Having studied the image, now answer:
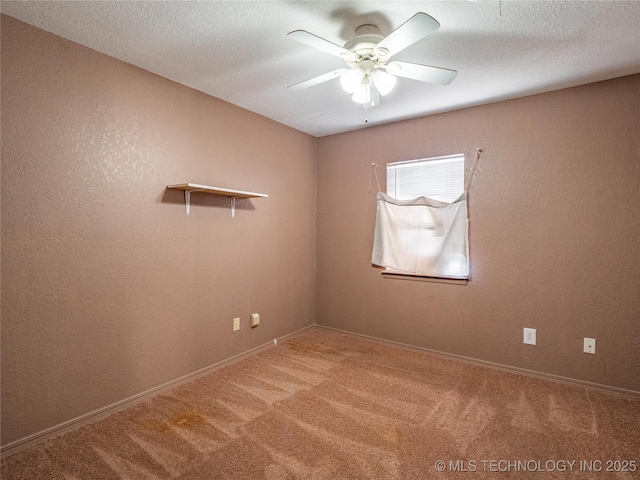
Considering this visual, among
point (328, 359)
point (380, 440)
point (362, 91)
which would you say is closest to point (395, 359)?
point (328, 359)

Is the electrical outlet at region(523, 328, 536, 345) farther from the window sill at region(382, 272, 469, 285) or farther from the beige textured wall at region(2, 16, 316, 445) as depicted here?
the beige textured wall at region(2, 16, 316, 445)

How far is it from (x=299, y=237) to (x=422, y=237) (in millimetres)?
1360

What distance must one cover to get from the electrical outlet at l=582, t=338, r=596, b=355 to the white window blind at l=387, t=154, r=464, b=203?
1.53 meters

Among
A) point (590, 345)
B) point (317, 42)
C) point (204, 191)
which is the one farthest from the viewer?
point (204, 191)

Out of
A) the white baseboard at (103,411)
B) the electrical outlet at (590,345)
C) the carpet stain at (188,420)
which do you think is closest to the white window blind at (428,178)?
the electrical outlet at (590,345)

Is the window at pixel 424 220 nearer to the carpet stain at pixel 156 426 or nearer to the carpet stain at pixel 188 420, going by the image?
the carpet stain at pixel 188 420

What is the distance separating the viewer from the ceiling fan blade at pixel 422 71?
1.89m

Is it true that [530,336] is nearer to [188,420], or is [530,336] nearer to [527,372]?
[527,372]

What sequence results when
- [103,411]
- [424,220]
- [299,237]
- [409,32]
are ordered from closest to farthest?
[409,32] → [103,411] → [424,220] → [299,237]

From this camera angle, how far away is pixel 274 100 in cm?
309

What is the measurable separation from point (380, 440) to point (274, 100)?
8.88 feet

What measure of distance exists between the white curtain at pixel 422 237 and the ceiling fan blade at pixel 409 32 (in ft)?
6.02

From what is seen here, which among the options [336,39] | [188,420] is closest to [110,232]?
[188,420]

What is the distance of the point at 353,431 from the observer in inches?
84.7
